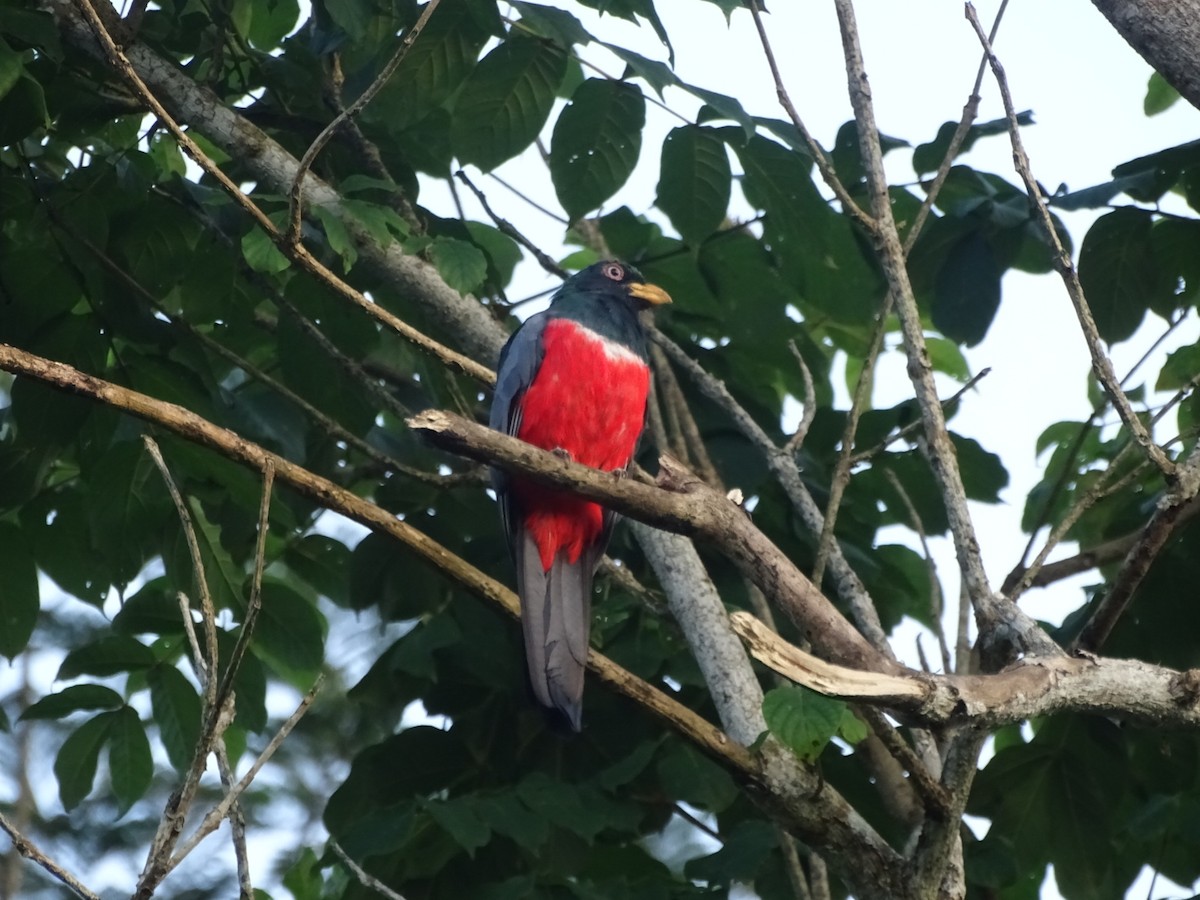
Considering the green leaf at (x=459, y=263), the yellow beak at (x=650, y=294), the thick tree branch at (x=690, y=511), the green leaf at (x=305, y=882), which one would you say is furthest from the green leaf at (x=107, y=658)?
the yellow beak at (x=650, y=294)

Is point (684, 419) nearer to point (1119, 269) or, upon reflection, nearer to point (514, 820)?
point (1119, 269)

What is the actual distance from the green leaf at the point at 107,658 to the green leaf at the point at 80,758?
0.58ft

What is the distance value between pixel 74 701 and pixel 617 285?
216 cm

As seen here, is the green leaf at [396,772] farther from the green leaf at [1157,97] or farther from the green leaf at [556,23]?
the green leaf at [1157,97]

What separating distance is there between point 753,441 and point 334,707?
3.29m

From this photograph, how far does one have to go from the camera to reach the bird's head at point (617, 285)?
4.84m

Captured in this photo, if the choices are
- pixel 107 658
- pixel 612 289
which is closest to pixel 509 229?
pixel 612 289

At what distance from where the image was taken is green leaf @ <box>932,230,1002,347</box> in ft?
14.7

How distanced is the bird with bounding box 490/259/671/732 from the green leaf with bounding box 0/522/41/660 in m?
1.36

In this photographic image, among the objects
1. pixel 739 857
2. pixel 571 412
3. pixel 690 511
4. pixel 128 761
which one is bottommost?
pixel 739 857

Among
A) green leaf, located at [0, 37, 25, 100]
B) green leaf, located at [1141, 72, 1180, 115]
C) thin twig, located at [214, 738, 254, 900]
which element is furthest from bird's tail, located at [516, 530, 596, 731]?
green leaf, located at [1141, 72, 1180, 115]

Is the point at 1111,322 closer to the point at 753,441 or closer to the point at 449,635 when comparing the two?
the point at 753,441

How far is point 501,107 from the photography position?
4.16 m

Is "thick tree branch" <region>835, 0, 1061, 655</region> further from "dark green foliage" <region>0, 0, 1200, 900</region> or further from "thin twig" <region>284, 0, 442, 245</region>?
"thin twig" <region>284, 0, 442, 245</region>
